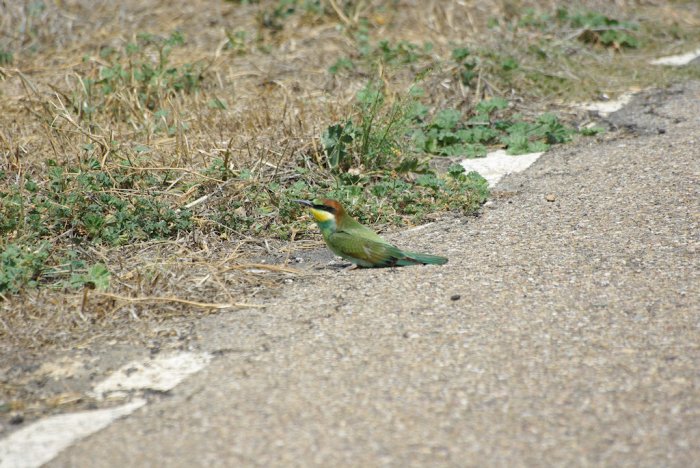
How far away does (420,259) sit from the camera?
3.95 metres

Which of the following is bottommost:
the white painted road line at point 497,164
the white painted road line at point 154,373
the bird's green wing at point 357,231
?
the white painted road line at point 497,164

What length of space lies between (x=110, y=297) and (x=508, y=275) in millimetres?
1664

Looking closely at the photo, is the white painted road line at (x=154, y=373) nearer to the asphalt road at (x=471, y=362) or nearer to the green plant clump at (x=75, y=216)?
the asphalt road at (x=471, y=362)

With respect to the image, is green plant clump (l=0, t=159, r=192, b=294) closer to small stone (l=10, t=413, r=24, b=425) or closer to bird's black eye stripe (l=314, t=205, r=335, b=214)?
bird's black eye stripe (l=314, t=205, r=335, b=214)

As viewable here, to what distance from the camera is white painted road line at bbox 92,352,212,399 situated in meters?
3.03

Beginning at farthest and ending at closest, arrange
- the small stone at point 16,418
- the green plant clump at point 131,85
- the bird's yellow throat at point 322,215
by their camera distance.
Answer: the green plant clump at point 131,85, the bird's yellow throat at point 322,215, the small stone at point 16,418

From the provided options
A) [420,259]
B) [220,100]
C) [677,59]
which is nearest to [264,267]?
[420,259]

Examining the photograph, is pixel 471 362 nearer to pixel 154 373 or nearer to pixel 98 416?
pixel 154 373

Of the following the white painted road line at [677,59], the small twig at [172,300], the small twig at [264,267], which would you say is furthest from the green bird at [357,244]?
the white painted road line at [677,59]

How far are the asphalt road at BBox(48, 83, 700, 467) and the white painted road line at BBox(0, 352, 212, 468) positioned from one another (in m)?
0.06

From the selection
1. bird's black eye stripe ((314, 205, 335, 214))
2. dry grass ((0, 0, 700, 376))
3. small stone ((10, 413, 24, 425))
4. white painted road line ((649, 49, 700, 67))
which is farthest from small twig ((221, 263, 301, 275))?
white painted road line ((649, 49, 700, 67))

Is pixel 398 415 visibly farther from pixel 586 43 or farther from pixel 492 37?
pixel 586 43

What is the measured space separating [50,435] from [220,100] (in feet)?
12.3

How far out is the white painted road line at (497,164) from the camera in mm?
5328
